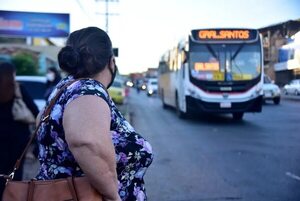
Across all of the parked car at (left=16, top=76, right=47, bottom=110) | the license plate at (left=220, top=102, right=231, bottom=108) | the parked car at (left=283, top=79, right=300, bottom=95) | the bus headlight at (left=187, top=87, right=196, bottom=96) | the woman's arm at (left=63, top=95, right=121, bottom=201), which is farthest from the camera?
the bus headlight at (left=187, top=87, right=196, bottom=96)

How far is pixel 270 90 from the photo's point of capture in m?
20.3

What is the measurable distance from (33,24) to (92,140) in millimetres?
40622

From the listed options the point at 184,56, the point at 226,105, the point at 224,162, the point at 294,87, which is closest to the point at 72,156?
the point at 224,162

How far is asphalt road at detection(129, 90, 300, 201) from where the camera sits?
6.83 m

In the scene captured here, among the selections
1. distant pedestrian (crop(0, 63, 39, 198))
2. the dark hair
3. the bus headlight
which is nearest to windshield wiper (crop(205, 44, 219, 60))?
the bus headlight

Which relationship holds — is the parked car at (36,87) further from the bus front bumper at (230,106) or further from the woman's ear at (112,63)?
the woman's ear at (112,63)

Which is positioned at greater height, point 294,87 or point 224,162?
point 294,87

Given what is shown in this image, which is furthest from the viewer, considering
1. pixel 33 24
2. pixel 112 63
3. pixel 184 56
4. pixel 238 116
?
pixel 33 24

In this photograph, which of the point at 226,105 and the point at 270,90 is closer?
the point at 226,105

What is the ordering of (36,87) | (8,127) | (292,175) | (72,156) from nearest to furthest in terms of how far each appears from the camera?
1. (72,156)
2. (8,127)
3. (292,175)
4. (36,87)

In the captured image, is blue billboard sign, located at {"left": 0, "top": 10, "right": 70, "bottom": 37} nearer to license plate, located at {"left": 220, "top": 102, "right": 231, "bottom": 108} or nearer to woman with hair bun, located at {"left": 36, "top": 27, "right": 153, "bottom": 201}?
license plate, located at {"left": 220, "top": 102, "right": 231, "bottom": 108}

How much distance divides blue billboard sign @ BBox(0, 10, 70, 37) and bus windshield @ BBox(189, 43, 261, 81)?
25633 mm

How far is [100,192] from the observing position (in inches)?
89.4

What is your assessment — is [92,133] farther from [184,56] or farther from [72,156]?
[184,56]
